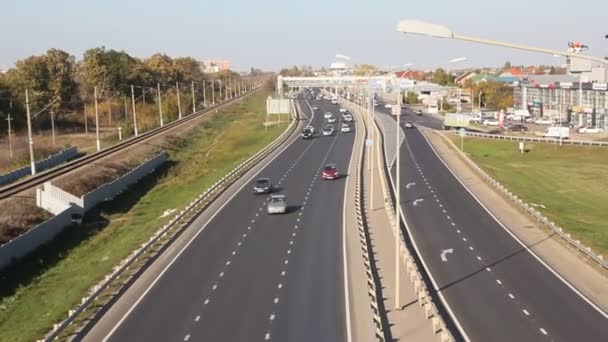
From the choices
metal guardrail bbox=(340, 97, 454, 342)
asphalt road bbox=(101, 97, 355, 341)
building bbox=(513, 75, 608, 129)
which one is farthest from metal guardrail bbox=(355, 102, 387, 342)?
building bbox=(513, 75, 608, 129)

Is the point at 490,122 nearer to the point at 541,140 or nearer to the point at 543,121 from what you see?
the point at 543,121

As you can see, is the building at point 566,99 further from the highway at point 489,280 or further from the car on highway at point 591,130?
the highway at point 489,280

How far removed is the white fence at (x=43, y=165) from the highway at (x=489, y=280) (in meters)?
34.1

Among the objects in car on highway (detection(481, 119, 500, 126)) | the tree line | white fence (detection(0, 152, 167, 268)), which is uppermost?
the tree line

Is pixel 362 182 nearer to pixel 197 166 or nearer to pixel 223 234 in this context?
pixel 223 234

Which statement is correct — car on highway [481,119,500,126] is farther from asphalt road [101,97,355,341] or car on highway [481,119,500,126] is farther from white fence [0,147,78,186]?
asphalt road [101,97,355,341]

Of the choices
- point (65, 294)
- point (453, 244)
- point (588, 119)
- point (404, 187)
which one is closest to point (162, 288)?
point (65, 294)

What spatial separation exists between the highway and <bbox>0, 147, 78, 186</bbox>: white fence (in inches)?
1343

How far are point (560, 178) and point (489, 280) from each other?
4204 centimetres

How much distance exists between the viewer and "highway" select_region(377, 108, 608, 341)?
2436 cm

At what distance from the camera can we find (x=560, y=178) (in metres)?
69.1

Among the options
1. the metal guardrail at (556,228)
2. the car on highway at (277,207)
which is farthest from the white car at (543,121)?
the car on highway at (277,207)

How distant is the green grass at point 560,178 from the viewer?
46.8 m

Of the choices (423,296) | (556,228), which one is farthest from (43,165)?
(423,296)
